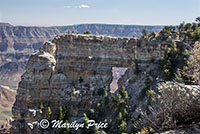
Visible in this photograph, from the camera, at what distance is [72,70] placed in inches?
1909

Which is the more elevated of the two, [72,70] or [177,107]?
[177,107]

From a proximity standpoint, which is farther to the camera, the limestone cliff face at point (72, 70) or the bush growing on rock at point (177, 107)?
the limestone cliff face at point (72, 70)

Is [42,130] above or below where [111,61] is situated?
below

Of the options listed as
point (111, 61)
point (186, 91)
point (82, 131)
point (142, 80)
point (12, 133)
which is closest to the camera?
point (186, 91)

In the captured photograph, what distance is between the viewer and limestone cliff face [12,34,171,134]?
4425 centimetres

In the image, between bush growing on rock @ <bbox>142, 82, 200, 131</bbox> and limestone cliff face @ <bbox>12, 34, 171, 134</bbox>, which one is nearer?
bush growing on rock @ <bbox>142, 82, 200, 131</bbox>

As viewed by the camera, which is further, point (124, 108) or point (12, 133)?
point (12, 133)

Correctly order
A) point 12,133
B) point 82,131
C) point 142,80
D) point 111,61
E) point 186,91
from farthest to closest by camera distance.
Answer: point 111,61 < point 142,80 < point 12,133 < point 82,131 < point 186,91

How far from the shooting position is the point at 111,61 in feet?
161

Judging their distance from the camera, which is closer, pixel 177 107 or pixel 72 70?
pixel 177 107

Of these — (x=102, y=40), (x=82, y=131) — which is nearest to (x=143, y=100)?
(x=82, y=131)

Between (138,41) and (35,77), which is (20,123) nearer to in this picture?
(35,77)

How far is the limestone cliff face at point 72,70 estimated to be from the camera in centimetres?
4425

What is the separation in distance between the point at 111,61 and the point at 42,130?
21.6m
